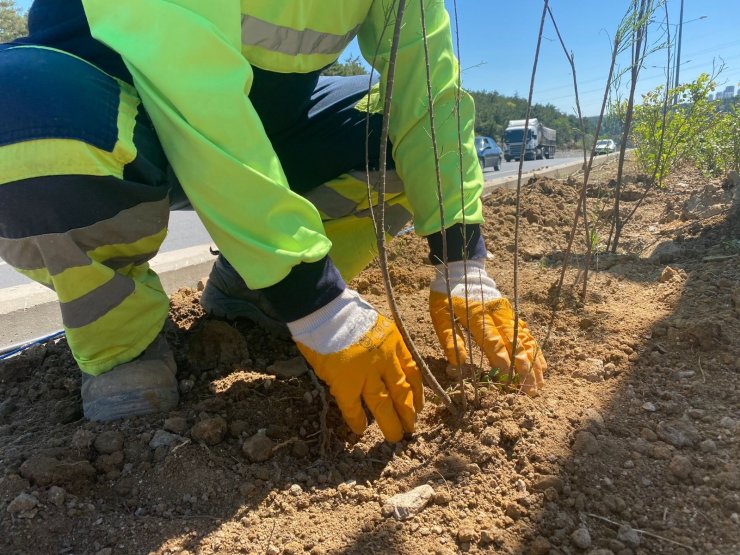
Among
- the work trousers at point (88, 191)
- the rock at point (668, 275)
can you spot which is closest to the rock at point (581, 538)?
the work trousers at point (88, 191)

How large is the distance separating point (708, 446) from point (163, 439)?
111 cm

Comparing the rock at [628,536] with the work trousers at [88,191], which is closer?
the rock at [628,536]

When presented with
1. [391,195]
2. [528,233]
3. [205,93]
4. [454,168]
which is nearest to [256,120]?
[205,93]

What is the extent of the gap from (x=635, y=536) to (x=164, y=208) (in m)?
1.25

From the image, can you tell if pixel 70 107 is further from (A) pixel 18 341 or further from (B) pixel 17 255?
(A) pixel 18 341

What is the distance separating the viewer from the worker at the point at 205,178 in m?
1.11

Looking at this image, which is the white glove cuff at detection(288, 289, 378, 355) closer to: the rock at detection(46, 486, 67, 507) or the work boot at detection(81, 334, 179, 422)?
the work boot at detection(81, 334, 179, 422)

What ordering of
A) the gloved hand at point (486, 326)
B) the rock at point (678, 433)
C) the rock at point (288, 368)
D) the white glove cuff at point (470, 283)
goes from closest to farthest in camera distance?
the rock at point (678, 433) < the gloved hand at point (486, 326) < the white glove cuff at point (470, 283) < the rock at point (288, 368)

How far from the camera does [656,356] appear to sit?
1.50 metres

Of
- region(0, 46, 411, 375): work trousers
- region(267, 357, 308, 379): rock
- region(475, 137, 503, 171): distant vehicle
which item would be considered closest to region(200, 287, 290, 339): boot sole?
region(267, 357, 308, 379): rock

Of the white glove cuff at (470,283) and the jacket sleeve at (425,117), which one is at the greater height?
the jacket sleeve at (425,117)

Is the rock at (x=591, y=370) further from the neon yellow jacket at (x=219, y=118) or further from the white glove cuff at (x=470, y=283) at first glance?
the neon yellow jacket at (x=219, y=118)

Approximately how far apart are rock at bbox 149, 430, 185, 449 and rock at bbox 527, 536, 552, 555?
2.41 ft

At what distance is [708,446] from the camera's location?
1128 millimetres
